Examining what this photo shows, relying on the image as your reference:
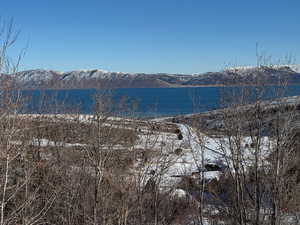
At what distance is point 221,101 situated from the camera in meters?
12.9

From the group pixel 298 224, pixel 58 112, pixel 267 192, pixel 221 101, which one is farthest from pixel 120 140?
pixel 298 224

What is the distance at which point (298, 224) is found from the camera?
41.6ft

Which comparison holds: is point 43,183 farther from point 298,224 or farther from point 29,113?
point 298,224

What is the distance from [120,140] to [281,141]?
794 cm

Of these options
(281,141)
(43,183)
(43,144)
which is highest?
(281,141)

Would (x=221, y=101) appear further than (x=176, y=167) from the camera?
No

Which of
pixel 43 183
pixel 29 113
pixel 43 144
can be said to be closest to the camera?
pixel 43 183

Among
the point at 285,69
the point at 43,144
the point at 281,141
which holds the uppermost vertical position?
the point at 285,69

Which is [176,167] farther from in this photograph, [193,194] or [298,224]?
[298,224]

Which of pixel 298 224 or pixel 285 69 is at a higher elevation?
pixel 285 69

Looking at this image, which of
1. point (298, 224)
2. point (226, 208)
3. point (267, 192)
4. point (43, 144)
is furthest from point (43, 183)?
point (298, 224)

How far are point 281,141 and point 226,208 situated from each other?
5267 mm

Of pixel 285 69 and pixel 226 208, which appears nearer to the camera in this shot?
pixel 285 69

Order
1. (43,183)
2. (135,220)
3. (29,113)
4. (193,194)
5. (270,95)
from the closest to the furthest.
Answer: (270,95)
(135,220)
(43,183)
(29,113)
(193,194)
